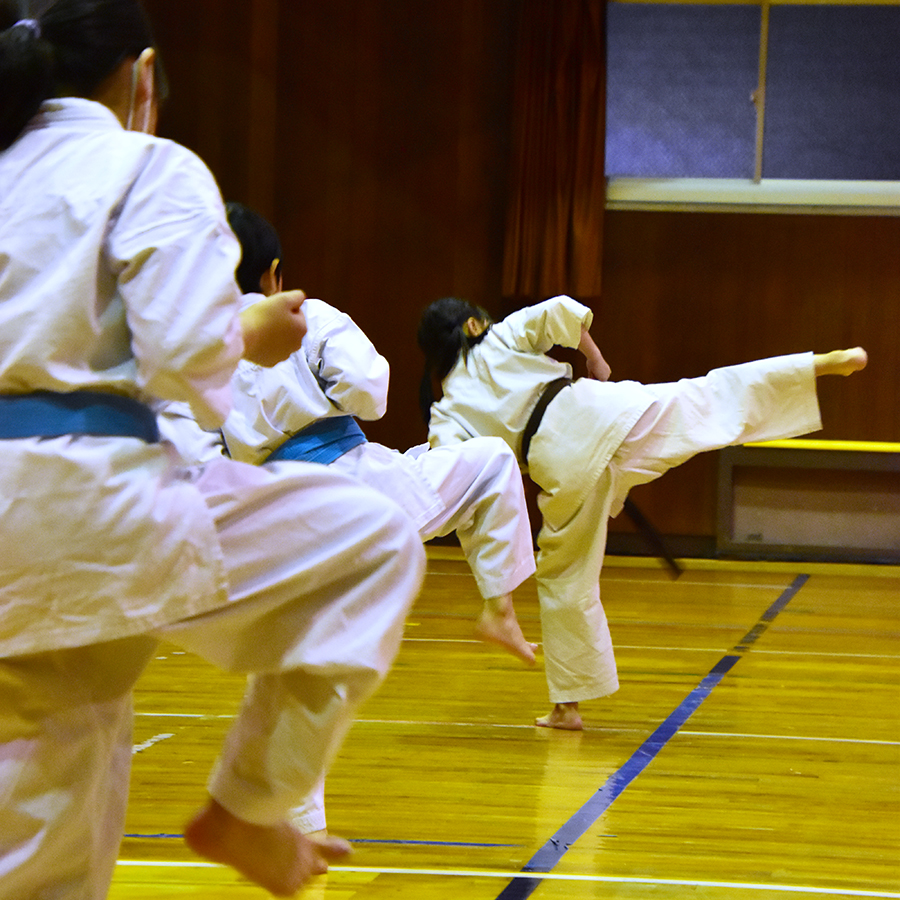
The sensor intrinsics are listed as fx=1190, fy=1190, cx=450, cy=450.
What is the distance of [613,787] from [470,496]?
0.70 meters

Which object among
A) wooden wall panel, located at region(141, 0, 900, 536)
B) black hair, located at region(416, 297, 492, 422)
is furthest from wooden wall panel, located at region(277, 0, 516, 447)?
black hair, located at region(416, 297, 492, 422)

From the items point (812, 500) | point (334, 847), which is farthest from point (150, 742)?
point (812, 500)

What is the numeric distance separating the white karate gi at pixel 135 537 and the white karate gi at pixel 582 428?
1.96 m

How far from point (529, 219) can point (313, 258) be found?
52.3 inches

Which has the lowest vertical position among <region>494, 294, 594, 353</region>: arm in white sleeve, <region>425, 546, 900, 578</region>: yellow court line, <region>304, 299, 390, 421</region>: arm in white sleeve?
<region>425, 546, 900, 578</region>: yellow court line

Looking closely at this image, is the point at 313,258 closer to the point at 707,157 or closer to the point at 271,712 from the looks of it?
the point at 707,157

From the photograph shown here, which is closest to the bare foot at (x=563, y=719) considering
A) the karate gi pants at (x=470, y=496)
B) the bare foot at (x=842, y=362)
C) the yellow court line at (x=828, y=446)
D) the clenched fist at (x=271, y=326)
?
the karate gi pants at (x=470, y=496)

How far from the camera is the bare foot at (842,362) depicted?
2.96 m

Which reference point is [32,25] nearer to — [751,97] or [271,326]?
[271,326]

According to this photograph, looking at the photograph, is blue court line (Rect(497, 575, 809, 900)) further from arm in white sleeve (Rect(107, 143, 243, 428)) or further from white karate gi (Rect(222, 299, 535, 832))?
arm in white sleeve (Rect(107, 143, 243, 428))

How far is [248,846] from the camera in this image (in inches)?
45.3

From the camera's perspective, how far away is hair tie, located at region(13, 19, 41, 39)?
1187 millimetres

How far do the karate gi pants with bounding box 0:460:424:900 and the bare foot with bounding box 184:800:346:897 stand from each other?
1 centimetres

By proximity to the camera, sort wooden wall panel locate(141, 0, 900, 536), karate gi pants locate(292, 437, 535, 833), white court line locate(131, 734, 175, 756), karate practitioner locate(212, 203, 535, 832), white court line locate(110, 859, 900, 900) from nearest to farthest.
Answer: white court line locate(110, 859, 900, 900)
karate practitioner locate(212, 203, 535, 832)
karate gi pants locate(292, 437, 535, 833)
white court line locate(131, 734, 175, 756)
wooden wall panel locate(141, 0, 900, 536)
